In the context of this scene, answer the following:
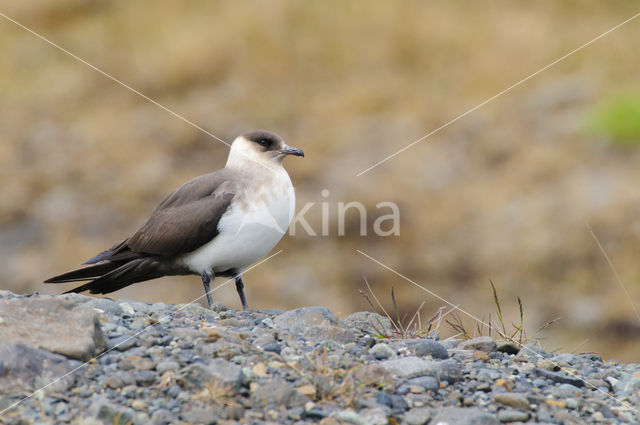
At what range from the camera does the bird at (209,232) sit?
629 centimetres

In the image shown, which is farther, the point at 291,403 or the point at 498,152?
the point at 498,152

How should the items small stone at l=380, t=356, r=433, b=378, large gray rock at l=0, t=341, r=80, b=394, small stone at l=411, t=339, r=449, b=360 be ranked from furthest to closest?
small stone at l=411, t=339, r=449, b=360 < small stone at l=380, t=356, r=433, b=378 < large gray rock at l=0, t=341, r=80, b=394

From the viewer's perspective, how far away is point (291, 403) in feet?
13.4

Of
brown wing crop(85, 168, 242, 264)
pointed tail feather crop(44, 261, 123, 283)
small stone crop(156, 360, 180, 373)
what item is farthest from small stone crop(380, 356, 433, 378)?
pointed tail feather crop(44, 261, 123, 283)

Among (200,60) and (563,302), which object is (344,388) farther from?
(200,60)

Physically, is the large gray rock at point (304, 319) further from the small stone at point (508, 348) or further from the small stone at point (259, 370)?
the small stone at point (508, 348)

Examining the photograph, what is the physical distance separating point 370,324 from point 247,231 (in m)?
1.28

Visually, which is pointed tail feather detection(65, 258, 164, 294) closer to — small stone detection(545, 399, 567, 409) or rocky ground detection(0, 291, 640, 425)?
rocky ground detection(0, 291, 640, 425)

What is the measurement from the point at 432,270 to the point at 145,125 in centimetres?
487

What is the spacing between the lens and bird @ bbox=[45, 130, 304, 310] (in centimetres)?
629

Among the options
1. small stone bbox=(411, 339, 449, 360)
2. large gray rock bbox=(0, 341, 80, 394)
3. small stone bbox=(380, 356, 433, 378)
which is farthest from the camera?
small stone bbox=(411, 339, 449, 360)

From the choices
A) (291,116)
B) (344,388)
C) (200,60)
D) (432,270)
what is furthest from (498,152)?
(344,388)

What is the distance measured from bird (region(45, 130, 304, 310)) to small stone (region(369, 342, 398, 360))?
171cm

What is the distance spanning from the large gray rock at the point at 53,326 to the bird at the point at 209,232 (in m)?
1.72
